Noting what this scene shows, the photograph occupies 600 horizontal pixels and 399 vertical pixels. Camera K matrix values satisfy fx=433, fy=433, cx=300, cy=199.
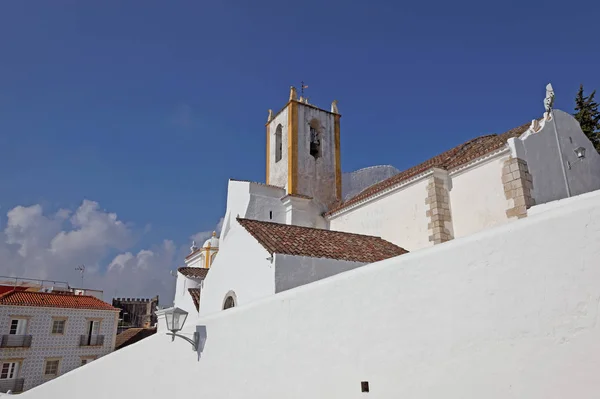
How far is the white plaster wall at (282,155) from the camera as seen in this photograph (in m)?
16.4

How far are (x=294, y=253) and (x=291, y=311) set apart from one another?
3298 millimetres

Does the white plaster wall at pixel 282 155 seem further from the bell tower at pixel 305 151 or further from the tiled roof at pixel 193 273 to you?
the tiled roof at pixel 193 273

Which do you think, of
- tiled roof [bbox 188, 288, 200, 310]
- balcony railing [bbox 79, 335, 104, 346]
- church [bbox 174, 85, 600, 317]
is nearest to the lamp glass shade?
church [bbox 174, 85, 600, 317]

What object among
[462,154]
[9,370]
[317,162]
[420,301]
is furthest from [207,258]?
[420,301]

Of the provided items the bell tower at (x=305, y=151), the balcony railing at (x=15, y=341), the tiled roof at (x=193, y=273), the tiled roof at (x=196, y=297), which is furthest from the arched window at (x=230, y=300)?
the balcony railing at (x=15, y=341)

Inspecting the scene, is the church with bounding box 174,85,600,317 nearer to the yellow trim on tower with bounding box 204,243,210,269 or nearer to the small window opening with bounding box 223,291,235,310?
the small window opening with bounding box 223,291,235,310

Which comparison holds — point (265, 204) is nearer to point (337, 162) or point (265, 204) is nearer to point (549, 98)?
point (337, 162)

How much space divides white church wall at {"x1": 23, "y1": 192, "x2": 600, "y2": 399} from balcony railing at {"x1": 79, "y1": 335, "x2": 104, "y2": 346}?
19389mm

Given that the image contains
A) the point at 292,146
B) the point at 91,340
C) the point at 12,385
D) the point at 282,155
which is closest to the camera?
the point at 292,146

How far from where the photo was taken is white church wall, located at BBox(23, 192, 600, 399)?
260 cm

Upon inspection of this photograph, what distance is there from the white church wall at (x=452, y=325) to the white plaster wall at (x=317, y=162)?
10.9 m

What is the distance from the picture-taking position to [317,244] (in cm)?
923

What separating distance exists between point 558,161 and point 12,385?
22.7 metres

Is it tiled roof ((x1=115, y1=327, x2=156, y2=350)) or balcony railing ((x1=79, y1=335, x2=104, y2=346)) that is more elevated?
tiled roof ((x1=115, y1=327, x2=156, y2=350))
